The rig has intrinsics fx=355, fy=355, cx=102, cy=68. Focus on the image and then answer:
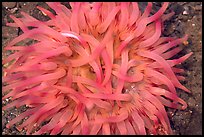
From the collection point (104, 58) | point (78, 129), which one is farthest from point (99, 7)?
point (78, 129)

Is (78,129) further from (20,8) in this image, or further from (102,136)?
(20,8)

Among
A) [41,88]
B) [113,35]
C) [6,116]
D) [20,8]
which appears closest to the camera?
[41,88]

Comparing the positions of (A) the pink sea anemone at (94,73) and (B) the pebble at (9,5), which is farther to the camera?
(B) the pebble at (9,5)

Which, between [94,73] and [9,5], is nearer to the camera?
[94,73]

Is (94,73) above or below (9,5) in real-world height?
below

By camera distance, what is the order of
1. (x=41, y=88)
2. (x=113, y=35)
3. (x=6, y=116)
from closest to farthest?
1. (x=41, y=88)
2. (x=113, y=35)
3. (x=6, y=116)

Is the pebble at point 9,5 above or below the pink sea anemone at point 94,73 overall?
above

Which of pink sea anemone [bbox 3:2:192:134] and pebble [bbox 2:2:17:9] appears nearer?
pink sea anemone [bbox 3:2:192:134]

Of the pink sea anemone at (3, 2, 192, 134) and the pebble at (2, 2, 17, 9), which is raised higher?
the pebble at (2, 2, 17, 9)
